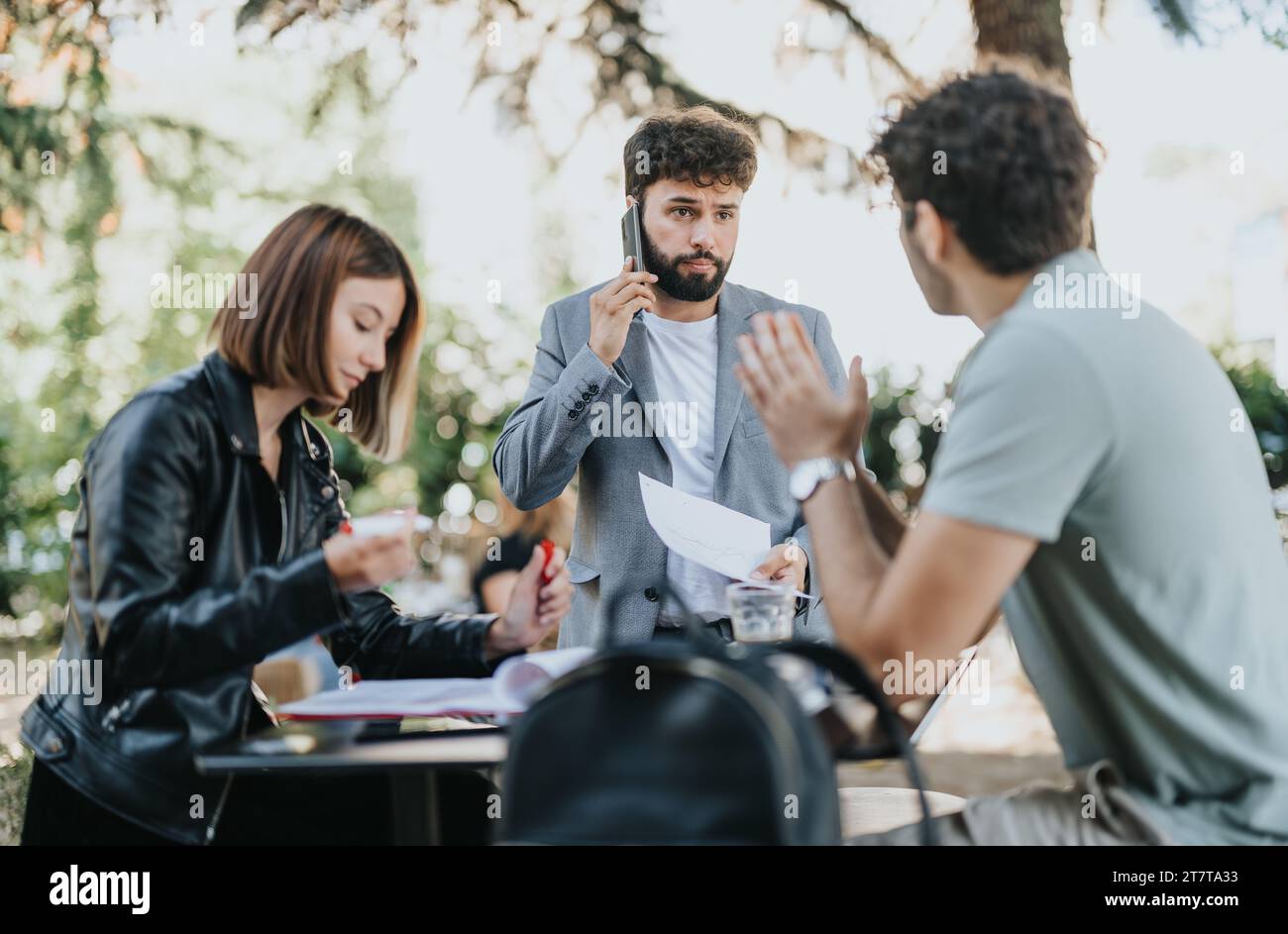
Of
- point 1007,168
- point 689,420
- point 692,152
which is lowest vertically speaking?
point 689,420

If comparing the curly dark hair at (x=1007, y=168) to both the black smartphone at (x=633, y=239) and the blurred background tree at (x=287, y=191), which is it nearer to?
the black smartphone at (x=633, y=239)

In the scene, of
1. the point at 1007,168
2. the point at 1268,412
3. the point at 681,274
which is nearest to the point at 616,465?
the point at 681,274

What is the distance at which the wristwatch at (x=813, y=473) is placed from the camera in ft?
6.12

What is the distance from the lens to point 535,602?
7.56 ft

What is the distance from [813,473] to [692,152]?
1366 mm

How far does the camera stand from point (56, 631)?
27.4 feet

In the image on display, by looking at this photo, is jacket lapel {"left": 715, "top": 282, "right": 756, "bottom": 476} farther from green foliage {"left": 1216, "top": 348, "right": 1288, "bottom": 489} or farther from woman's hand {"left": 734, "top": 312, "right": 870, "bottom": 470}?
green foliage {"left": 1216, "top": 348, "right": 1288, "bottom": 489}

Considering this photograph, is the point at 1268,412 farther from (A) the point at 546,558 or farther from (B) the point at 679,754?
(B) the point at 679,754

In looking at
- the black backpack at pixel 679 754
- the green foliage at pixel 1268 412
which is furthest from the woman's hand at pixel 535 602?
the green foliage at pixel 1268 412

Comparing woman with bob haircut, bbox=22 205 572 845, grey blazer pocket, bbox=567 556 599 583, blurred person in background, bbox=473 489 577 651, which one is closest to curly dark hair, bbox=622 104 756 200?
woman with bob haircut, bbox=22 205 572 845

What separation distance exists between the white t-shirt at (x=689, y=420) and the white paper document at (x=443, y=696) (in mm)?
683
